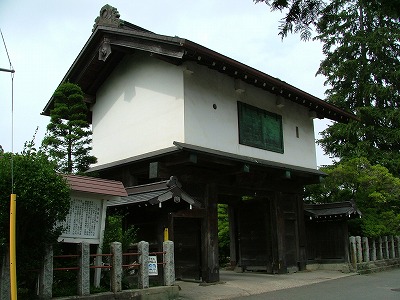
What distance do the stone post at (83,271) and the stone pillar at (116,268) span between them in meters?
0.71

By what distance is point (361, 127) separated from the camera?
2922 cm

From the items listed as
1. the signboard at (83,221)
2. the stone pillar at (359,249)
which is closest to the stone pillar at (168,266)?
the signboard at (83,221)

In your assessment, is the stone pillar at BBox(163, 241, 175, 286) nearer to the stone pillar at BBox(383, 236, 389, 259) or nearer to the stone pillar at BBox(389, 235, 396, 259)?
the stone pillar at BBox(383, 236, 389, 259)

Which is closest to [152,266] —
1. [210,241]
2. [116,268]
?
[116,268]

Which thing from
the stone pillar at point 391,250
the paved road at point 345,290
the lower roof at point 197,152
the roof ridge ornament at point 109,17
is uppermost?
the roof ridge ornament at point 109,17

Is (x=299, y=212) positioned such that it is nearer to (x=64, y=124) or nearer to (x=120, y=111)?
(x=120, y=111)

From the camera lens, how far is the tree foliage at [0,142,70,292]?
7.43 metres

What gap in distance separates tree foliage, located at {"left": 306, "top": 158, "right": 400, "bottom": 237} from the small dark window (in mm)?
5398

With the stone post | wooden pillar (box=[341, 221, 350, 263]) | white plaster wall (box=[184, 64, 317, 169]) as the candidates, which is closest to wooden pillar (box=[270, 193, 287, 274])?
white plaster wall (box=[184, 64, 317, 169])

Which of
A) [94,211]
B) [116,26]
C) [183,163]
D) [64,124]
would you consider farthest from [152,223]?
[116,26]

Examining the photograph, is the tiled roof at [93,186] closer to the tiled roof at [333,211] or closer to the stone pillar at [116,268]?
the stone pillar at [116,268]

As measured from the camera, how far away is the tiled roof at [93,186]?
30.4 ft

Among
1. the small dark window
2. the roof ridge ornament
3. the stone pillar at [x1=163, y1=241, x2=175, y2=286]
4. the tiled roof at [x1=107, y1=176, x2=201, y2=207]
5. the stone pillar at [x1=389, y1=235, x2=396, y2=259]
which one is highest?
the roof ridge ornament

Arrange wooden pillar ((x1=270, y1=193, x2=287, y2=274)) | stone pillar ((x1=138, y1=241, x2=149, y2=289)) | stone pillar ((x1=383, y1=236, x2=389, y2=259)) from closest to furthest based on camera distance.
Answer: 1. stone pillar ((x1=138, y1=241, x2=149, y2=289))
2. wooden pillar ((x1=270, y1=193, x2=287, y2=274))
3. stone pillar ((x1=383, y1=236, x2=389, y2=259))
